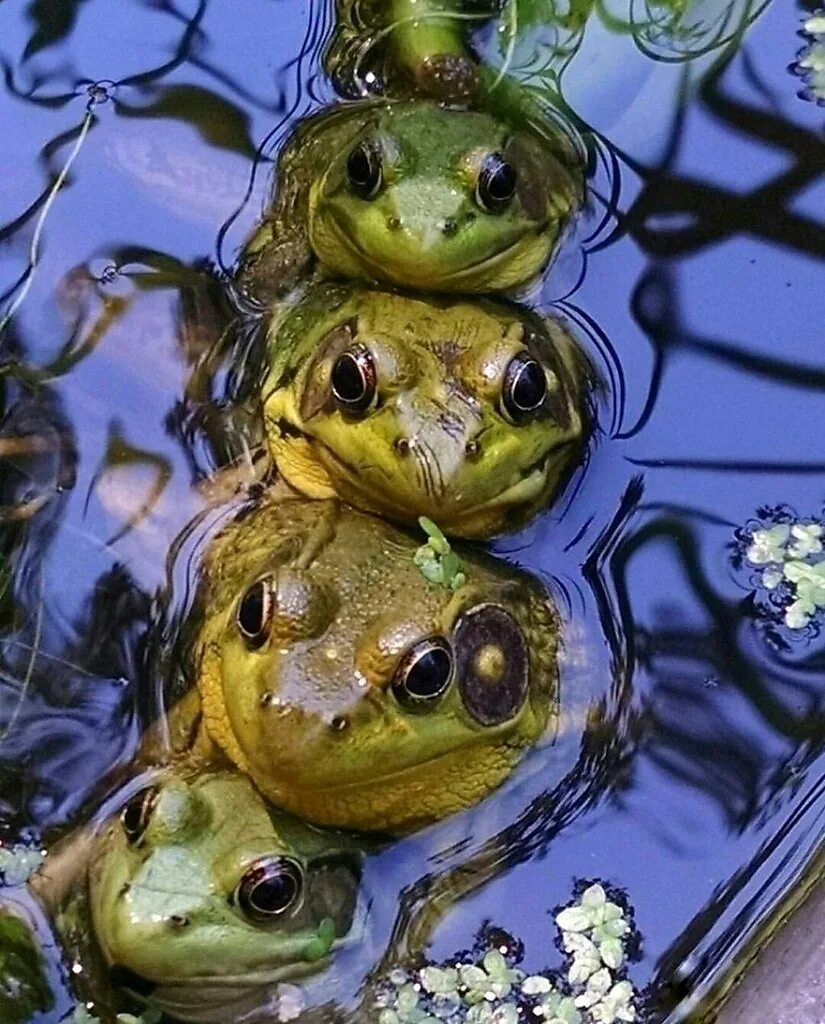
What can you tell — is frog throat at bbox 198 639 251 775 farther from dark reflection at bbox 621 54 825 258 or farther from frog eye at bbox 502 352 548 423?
dark reflection at bbox 621 54 825 258

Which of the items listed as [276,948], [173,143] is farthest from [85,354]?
[276,948]

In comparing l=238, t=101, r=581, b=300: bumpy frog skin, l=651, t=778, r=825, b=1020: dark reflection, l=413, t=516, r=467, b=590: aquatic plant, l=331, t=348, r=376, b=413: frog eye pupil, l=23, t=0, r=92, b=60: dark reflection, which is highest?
l=238, t=101, r=581, b=300: bumpy frog skin

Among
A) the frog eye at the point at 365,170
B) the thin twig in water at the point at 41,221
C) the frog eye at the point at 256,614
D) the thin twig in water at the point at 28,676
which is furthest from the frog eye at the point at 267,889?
the thin twig in water at the point at 41,221

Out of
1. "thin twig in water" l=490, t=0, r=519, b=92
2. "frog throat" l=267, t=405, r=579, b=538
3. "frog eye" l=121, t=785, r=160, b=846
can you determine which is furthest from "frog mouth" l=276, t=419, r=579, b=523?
"thin twig in water" l=490, t=0, r=519, b=92

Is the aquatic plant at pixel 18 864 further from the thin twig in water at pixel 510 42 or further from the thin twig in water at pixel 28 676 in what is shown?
the thin twig in water at pixel 510 42

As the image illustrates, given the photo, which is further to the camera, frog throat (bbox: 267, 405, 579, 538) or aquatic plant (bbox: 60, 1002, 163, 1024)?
frog throat (bbox: 267, 405, 579, 538)

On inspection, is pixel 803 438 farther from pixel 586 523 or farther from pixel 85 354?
pixel 85 354

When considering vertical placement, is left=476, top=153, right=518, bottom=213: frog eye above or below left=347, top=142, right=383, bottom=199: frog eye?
above

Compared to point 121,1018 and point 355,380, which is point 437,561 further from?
point 121,1018
